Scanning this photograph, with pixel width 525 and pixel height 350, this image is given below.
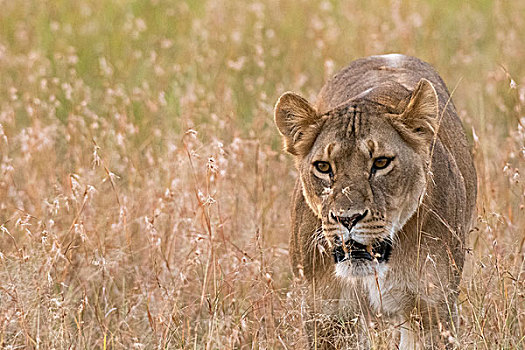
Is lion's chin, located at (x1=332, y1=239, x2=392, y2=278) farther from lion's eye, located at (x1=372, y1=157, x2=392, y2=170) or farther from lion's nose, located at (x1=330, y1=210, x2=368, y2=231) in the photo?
lion's eye, located at (x1=372, y1=157, x2=392, y2=170)

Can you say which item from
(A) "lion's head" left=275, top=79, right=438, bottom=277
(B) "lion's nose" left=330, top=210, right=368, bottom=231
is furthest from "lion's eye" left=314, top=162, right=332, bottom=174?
(B) "lion's nose" left=330, top=210, right=368, bottom=231

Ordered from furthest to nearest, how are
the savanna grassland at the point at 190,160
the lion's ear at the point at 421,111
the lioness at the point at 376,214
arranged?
1. the savanna grassland at the point at 190,160
2. the lion's ear at the point at 421,111
3. the lioness at the point at 376,214

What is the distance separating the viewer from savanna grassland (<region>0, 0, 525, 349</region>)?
4680mm

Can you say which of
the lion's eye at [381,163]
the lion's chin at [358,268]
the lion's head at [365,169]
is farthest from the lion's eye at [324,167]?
the lion's chin at [358,268]

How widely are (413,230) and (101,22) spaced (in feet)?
23.3

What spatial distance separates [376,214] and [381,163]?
0.27m

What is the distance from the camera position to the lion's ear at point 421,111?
14.1ft

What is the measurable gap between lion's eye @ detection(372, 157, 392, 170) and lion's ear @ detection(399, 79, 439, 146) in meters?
0.23

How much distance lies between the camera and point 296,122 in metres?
4.61

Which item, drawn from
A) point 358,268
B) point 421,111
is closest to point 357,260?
point 358,268

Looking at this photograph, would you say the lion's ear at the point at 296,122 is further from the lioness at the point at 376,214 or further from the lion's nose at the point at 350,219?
the lion's nose at the point at 350,219

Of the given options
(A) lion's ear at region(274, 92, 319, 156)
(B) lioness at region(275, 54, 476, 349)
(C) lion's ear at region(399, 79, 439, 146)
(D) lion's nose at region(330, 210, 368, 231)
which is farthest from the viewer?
(A) lion's ear at region(274, 92, 319, 156)

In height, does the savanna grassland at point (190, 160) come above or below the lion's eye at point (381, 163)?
below

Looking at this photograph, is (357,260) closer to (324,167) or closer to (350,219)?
(350,219)
